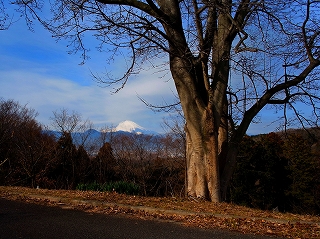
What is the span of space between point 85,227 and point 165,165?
2230cm

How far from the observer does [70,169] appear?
2594 centimetres

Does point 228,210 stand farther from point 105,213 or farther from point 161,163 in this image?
point 161,163

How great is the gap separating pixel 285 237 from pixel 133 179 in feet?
73.4

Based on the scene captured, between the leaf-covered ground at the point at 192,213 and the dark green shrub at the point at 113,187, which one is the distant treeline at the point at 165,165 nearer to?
the dark green shrub at the point at 113,187

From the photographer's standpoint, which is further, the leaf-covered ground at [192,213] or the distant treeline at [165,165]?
the distant treeline at [165,165]

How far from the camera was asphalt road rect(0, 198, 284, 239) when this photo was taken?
561cm

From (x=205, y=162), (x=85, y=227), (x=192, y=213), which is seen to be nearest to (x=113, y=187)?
(x=205, y=162)

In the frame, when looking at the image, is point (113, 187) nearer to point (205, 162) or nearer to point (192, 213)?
point (205, 162)

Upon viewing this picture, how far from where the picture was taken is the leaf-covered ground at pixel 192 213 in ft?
21.2

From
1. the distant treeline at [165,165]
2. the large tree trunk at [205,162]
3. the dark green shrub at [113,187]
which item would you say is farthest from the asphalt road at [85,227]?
the distant treeline at [165,165]

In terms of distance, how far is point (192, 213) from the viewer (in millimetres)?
7332

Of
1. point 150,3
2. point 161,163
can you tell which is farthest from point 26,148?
point 150,3

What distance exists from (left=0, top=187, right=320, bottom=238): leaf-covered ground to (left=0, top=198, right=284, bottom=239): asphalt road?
1.48 feet

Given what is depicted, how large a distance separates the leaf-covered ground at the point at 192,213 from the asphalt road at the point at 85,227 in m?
0.45
